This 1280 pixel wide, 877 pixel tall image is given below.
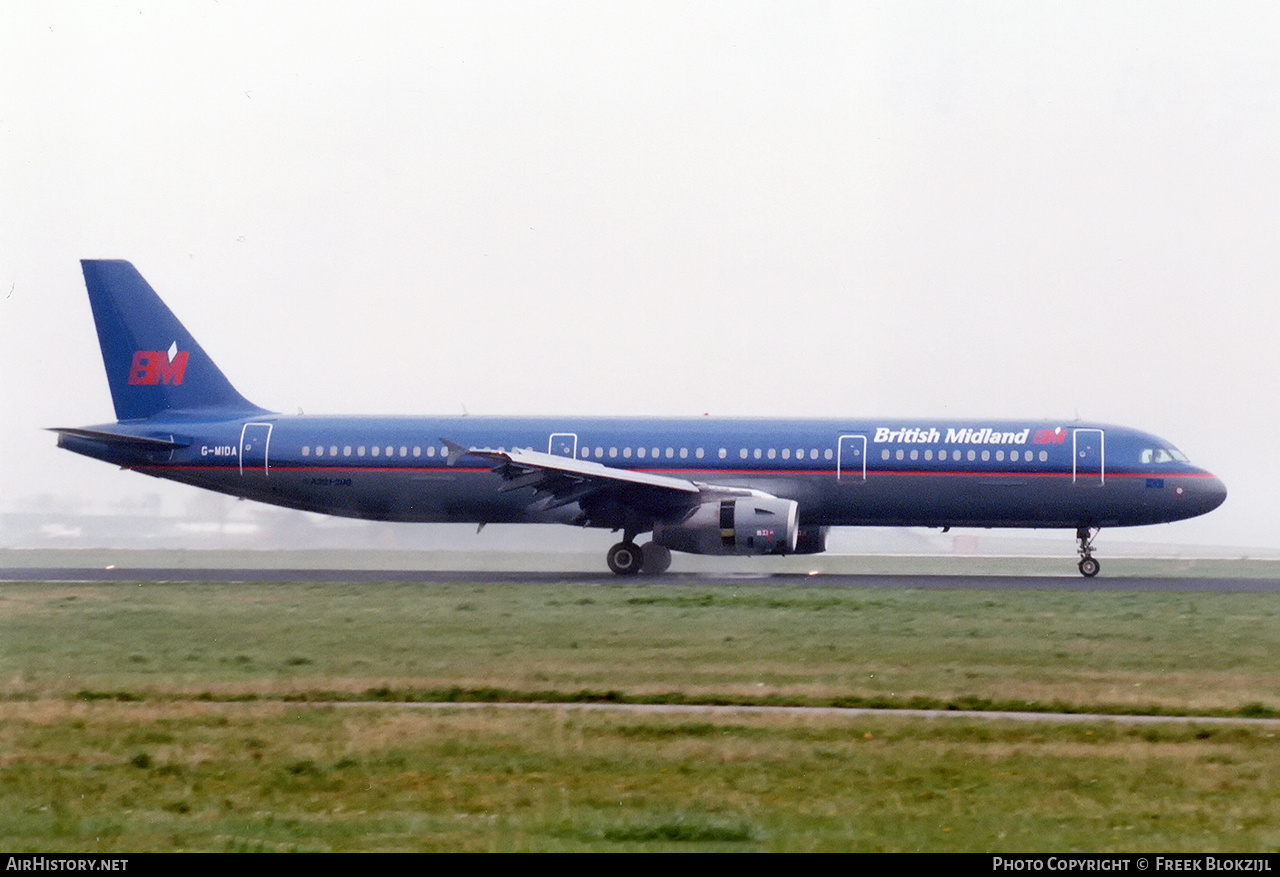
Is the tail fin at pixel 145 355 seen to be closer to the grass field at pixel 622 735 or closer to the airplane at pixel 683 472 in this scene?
the airplane at pixel 683 472

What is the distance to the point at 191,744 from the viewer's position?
1416cm

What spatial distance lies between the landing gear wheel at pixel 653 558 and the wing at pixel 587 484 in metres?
1.21

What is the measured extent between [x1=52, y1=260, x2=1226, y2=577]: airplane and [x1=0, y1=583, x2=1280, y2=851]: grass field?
10144mm

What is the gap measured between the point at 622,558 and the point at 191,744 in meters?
24.1

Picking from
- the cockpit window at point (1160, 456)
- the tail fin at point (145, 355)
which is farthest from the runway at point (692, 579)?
the tail fin at point (145, 355)

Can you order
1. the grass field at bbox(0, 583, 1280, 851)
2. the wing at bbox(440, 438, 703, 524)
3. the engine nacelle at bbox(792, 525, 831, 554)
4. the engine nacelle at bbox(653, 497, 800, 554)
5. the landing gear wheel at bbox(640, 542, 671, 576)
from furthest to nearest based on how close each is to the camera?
the engine nacelle at bbox(792, 525, 831, 554) → the landing gear wheel at bbox(640, 542, 671, 576) → the wing at bbox(440, 438, 703, 524) → the engine nacelle at bbox(653, 497, 800, 554) → the grass field at bbox(0, 583, 1280, 851)

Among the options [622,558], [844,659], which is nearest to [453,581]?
[622,558]

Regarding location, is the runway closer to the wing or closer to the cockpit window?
the wing

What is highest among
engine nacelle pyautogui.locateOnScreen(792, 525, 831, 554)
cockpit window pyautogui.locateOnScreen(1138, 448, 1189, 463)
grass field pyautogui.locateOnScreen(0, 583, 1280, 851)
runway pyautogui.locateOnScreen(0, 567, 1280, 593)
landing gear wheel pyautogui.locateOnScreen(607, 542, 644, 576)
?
cockpit window pyautogui.locateOnScreen(1138, 448, 1189, 463)

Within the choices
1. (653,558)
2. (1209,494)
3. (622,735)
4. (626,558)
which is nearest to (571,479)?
(626,558)

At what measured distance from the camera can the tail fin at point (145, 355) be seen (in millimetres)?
42000

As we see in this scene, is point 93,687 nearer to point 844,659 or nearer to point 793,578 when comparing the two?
point 844,659

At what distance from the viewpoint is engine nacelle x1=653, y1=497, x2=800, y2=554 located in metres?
35.0

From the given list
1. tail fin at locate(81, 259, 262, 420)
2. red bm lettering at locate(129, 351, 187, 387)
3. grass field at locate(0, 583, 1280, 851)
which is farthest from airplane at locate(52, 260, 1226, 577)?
grass field at locate(0, 583, 1280, 851)
